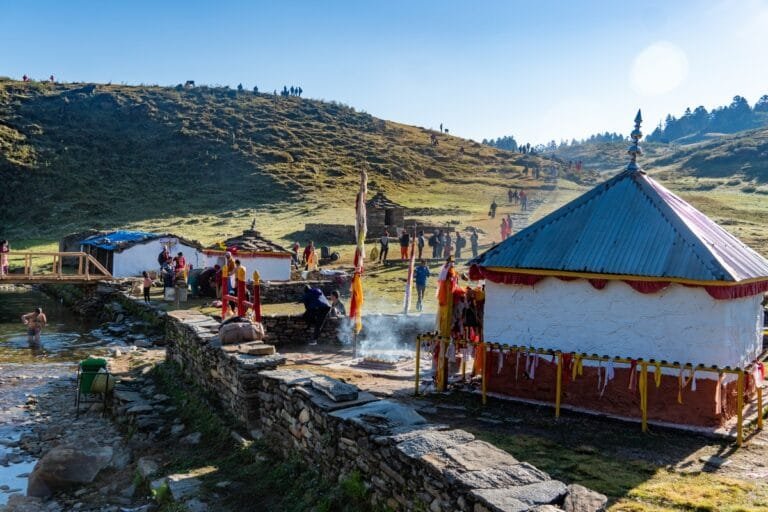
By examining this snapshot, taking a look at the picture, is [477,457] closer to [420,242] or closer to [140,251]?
[140,251]

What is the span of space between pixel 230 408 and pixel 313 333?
700cm

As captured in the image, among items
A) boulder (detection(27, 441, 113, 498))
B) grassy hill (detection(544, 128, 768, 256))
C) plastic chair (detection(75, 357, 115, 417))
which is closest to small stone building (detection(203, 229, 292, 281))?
plastic chair (detection(75, 357, 115, 417))

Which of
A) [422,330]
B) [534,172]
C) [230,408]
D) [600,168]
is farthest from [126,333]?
[600,168]

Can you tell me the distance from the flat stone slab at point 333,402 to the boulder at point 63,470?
14.0 ft

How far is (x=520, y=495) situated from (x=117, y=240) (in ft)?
94.7

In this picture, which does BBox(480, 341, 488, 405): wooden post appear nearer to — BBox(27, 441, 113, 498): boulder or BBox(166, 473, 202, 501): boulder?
BBox(166, 473, 202, 501): boulder

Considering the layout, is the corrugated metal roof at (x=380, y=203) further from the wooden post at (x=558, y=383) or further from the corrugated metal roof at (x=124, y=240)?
the wooden post at (x=558, y=383)

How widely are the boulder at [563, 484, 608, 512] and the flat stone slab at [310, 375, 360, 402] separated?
10.1ft

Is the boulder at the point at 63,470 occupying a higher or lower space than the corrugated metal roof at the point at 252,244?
lower

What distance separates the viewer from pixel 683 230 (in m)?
9.75

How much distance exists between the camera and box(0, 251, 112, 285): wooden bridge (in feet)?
80.0

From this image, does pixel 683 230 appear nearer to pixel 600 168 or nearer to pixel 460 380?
pixel 460 380

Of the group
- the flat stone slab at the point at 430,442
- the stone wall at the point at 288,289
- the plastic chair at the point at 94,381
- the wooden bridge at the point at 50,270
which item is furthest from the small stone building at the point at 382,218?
the flat stone slab at the point at 430,442

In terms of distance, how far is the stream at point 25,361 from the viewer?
1057 centimetres
